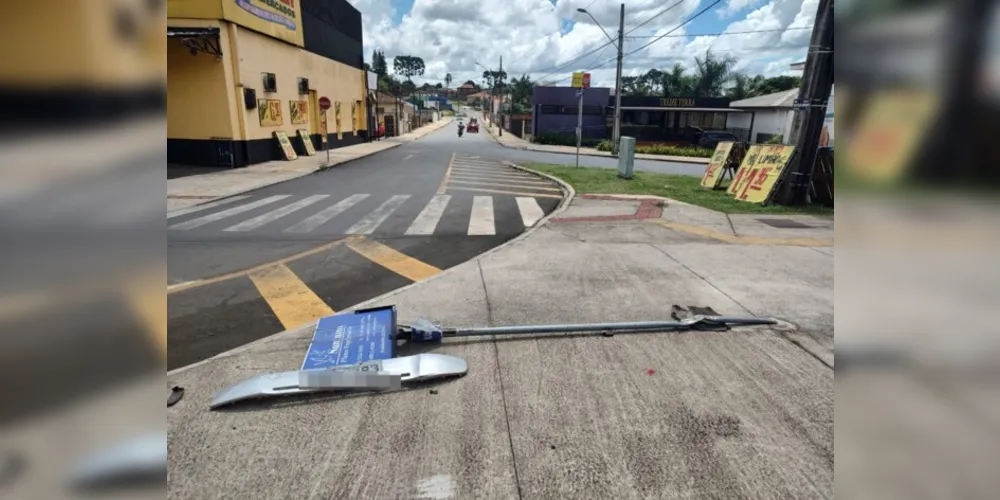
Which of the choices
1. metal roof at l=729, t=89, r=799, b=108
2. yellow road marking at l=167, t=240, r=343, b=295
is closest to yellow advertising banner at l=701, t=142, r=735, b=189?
yellow road marking at l=167, t=240, r=343, b=295

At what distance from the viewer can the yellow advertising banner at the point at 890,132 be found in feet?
2.18

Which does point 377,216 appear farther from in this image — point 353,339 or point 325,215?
point 353,339

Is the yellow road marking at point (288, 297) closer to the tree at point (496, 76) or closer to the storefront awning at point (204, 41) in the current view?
the storefront awning at point (204, 41)

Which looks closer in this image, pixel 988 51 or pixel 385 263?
pixel 988 51

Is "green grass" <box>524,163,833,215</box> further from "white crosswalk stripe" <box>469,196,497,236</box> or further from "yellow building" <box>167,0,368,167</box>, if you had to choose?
"yellow building" <box>167,0,368,167</box>

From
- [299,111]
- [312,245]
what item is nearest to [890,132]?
[312,245]

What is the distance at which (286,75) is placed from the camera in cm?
2245

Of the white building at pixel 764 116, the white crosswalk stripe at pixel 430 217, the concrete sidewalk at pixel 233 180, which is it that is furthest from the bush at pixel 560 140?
the white crosswalk stripe at pixel 430 217

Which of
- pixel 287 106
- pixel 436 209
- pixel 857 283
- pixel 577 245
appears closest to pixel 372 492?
pixel 857 283

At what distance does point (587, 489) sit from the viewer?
2426 mm

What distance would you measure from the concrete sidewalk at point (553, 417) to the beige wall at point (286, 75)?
56.0 ft

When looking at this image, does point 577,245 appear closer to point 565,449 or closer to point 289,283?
point 289,283

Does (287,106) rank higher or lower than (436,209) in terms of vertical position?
higher

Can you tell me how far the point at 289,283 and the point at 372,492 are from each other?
401 cm
